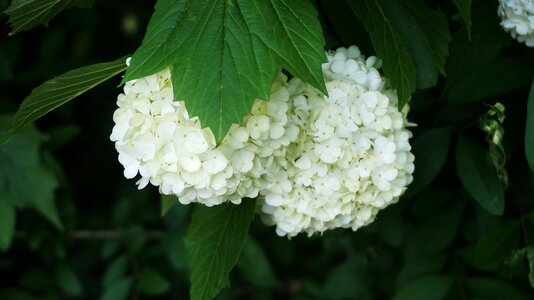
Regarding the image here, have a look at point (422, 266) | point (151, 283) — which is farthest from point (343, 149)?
point (151, 283)

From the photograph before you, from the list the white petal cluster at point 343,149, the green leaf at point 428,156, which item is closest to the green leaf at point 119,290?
the green leaf at point 428,156

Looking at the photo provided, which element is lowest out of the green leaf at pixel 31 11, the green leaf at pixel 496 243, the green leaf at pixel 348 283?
the green leaf at pixel 348 283

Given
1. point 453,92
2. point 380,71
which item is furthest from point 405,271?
point 380,71

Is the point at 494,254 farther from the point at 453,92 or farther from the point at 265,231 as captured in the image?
the point at 265,231

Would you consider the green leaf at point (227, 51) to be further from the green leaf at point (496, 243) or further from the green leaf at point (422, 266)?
the green leaf at point (422, 266)

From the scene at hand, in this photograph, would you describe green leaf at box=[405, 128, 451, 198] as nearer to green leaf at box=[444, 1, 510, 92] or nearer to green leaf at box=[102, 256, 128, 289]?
green leaf at box=[444, 1, 510, 92]

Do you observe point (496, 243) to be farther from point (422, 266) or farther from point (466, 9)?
point (466, 9)

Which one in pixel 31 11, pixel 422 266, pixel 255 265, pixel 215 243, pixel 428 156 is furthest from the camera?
pixel 255 265
